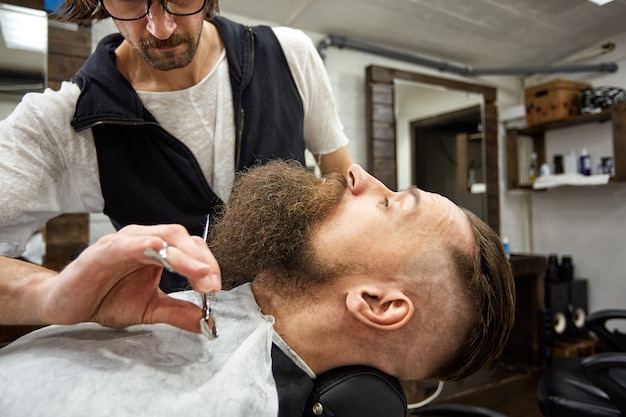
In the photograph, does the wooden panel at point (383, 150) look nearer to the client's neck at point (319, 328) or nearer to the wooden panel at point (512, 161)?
the wooden panel at point (512, 161)

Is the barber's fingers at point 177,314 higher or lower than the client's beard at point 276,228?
lower

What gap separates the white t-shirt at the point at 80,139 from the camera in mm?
981

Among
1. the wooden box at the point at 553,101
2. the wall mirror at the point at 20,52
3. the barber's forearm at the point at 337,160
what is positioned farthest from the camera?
the wooden box at the point at 553,101

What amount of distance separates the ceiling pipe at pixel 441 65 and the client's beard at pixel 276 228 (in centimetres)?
235

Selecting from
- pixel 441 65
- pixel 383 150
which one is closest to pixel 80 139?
pixel 383 150

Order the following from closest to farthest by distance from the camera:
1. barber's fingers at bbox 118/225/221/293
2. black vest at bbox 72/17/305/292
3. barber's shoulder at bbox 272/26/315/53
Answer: barber's fingers at bbox 118/225/221/293
black vest at bbox 72/17/305/292
barber's shoulder at bbox 272/26/315/53

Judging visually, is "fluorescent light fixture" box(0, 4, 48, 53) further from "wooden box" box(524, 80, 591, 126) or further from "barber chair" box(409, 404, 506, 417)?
"wooden box" box(524, 80, 591, 126)

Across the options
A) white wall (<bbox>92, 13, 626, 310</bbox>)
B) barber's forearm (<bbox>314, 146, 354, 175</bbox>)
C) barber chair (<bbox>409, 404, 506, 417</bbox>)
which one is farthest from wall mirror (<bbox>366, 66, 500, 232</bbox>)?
barber's forearm (<bbox>314, 146, 354, 175</bbox>)

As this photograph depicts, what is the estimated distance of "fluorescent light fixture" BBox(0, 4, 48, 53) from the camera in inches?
78.5

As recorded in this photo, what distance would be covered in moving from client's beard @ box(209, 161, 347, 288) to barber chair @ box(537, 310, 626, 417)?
1.57m

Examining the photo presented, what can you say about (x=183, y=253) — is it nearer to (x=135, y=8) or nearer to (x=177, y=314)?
(x=177, y=314)

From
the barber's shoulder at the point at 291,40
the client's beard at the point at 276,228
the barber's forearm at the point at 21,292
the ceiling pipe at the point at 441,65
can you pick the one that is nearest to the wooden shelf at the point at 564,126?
the ceiling pipe at the point at 441,65

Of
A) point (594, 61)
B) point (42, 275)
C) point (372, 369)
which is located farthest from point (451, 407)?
point (594, 61)

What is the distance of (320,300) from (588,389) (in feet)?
5.73
